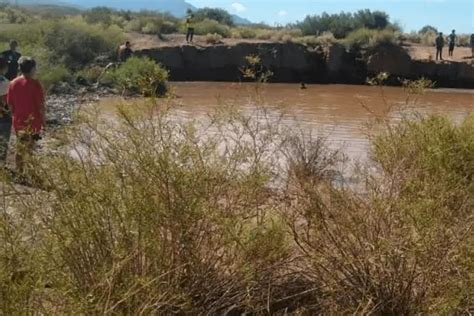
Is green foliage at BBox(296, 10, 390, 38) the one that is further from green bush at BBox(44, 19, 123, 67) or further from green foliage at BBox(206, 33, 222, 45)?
green bush at BBox(44, 19, 123, 67)

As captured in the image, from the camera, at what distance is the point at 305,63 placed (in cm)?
3725

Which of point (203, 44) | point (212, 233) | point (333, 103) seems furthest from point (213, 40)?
point (212, 233)

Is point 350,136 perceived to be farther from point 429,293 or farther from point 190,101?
point 429,293

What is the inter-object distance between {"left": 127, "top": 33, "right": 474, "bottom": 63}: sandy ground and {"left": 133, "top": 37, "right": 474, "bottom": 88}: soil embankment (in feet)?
1.14

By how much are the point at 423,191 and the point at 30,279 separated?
7.88 ft

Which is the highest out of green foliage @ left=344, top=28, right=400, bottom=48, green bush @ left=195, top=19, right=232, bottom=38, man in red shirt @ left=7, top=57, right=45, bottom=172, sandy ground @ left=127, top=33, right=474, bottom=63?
green bush @ left=195, top=19, right=232, bottom=38

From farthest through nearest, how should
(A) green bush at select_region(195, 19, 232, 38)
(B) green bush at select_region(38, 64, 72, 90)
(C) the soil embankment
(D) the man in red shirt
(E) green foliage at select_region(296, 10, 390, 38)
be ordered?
1. (E) green foliage at select_region(296, 10, 390, 38)
2. (A) green bush at select_region(195, 19, 232, 38)
3. (C) the soil embankment
4. (B) green bush at select_region(38, 64, 72, 90)
5. (D) the man in red shirt

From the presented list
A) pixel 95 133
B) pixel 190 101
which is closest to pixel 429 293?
pixel 95 133

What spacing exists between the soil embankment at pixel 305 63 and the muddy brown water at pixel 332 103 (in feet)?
4.98

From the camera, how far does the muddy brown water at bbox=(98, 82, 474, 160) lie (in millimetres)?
17434

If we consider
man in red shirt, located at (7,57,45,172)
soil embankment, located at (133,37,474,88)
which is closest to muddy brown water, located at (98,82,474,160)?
soil embankment, located at (133,37,474,88)

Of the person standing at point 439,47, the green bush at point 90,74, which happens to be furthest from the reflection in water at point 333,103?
the person standing at point 439,47

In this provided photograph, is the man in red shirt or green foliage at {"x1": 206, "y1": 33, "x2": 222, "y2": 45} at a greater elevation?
green foliage at {"x1": 206, "y1": 33, "x2": 222, "y2": 45}

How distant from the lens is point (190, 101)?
25125mm
